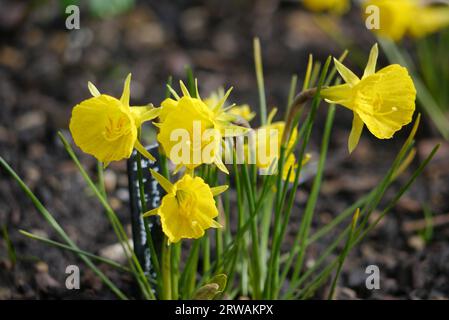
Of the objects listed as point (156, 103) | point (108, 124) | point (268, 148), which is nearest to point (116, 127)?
point (108, 124)

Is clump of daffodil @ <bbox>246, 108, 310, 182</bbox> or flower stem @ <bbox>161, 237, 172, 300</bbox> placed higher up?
clump of daffodil @ <bbox>246, 108, 310, 182</bbox>

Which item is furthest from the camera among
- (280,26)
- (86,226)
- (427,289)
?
(280,26)

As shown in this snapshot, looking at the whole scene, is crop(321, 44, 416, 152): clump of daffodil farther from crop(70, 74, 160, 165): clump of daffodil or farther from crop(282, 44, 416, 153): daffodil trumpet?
crop(70, 74, 160, 165): clump of daffodil

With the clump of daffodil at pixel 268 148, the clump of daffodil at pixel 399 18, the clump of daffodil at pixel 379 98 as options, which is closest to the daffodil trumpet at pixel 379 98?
the clump of daffodil at pixel 379 98

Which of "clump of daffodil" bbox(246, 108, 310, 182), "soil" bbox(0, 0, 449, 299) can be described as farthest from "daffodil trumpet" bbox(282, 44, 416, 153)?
"soil" bbox(0, 0, 449, 299)
